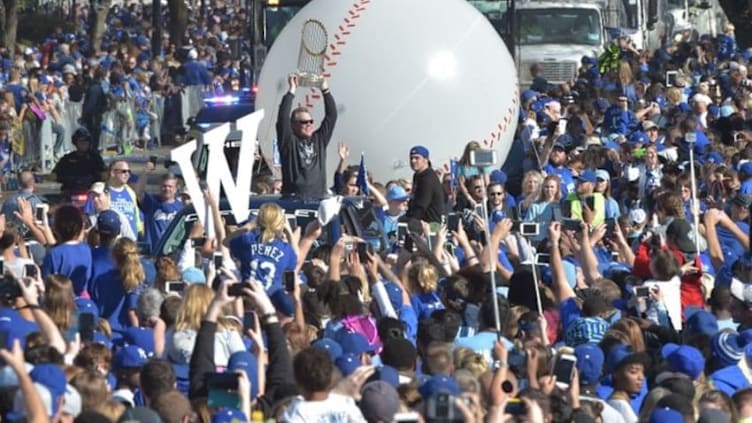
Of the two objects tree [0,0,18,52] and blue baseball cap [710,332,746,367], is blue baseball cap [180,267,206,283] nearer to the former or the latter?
blue baseball cap [710,332,746,367]

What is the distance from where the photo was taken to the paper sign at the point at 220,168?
1392 cm

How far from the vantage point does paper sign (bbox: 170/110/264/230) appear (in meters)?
13.9

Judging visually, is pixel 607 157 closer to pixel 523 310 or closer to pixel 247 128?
pixel 247 128

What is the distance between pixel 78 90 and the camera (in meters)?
34.9

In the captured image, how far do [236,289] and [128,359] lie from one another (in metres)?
0.65

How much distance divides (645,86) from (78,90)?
9.14 meters

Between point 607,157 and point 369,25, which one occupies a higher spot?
point 369,25

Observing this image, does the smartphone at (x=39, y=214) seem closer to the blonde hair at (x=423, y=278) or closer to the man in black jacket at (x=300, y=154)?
the man in black jacket at (x=300, y=154)

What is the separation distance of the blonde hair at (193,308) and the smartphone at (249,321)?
0.35 metres

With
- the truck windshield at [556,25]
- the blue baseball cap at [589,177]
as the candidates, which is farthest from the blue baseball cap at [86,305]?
the truck windshield at [556,25]

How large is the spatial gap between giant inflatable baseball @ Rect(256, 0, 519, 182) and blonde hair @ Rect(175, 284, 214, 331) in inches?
376

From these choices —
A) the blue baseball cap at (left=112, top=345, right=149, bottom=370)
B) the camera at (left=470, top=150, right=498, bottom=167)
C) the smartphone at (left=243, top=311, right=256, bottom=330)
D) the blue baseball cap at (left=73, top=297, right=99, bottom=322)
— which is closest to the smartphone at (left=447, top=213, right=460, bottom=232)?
the camera at (left=470, top=150, right=498, bottom=167)

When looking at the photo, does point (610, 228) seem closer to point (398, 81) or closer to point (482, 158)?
point (398, 81)

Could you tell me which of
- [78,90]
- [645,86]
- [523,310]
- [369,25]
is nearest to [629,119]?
[645,86]
